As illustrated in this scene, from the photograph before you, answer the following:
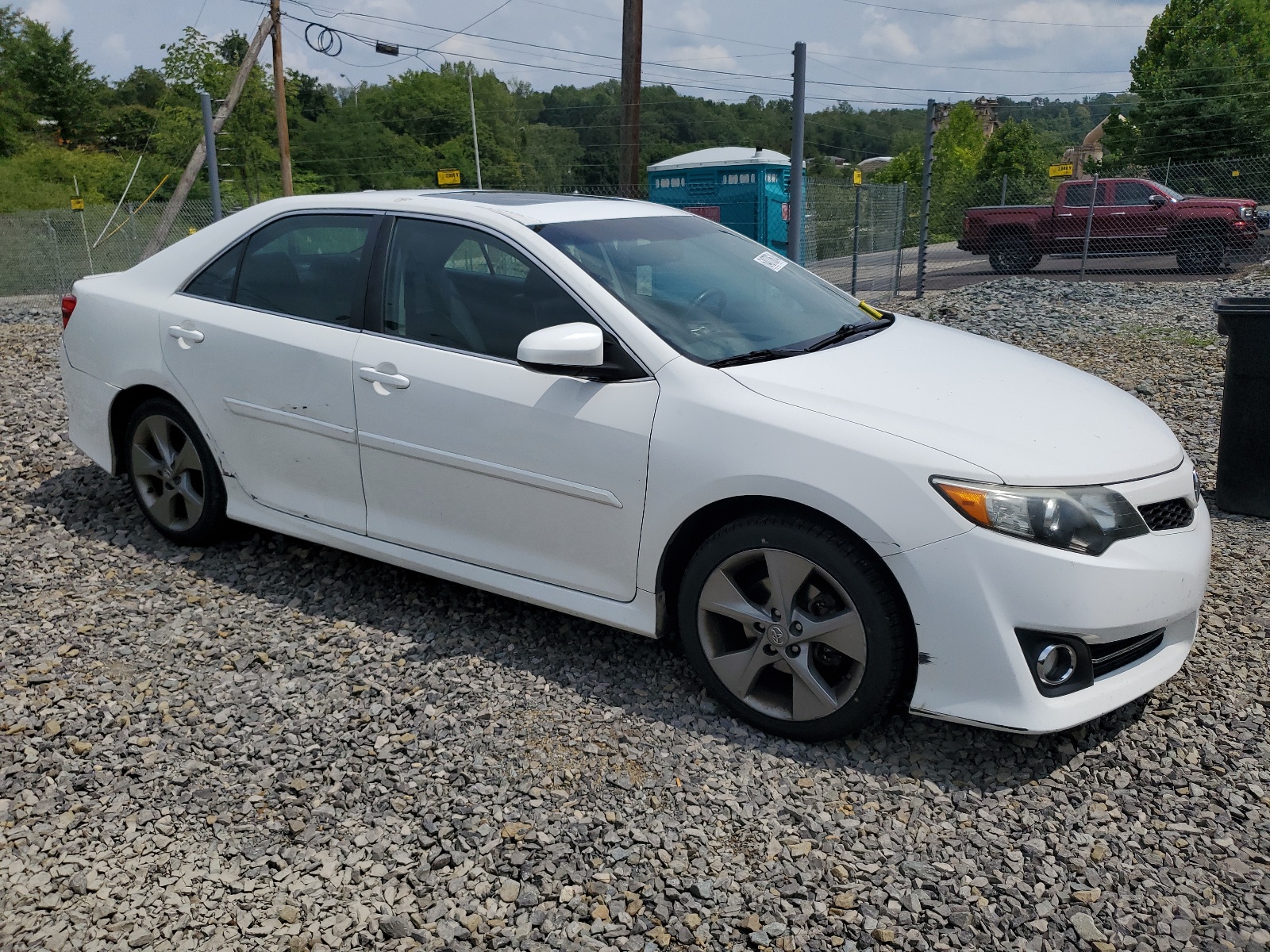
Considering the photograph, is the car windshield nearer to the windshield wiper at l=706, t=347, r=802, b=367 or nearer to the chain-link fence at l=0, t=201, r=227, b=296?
the windshield wiper at l=706, t=347, r=802, b=367

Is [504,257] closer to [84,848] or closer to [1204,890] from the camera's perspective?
[84,848]

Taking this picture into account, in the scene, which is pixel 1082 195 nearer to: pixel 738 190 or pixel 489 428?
pixel 738 190

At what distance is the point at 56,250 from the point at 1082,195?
62.7 ft

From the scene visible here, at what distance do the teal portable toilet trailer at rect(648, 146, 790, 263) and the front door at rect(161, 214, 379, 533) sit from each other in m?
12.7

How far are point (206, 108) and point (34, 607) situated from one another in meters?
10.5

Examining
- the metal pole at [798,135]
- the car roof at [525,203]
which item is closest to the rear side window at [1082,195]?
the metal pole at [798,135]

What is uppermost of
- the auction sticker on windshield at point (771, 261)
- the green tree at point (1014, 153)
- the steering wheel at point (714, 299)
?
the green tree at point (1014, 153)

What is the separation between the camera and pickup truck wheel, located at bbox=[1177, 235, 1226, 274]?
17766 millimetres

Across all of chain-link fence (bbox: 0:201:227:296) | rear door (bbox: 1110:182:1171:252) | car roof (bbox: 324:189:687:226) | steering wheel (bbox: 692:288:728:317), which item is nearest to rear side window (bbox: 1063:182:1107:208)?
rear door (bbox: 1110:182:1171:252)

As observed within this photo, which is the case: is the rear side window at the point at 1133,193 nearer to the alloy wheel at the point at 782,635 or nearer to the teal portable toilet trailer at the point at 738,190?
the teal portable toilet trailer at the point at 738,190

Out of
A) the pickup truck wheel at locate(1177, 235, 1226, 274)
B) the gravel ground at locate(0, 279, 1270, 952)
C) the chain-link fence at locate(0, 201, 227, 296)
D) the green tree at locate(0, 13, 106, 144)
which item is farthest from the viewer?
the green tree at locate(0, 13, 106, 144)

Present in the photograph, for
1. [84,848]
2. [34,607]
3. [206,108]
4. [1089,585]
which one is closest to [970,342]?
[1089,585]

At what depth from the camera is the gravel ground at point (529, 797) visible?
252cm

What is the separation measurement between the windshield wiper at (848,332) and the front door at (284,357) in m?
1.71
